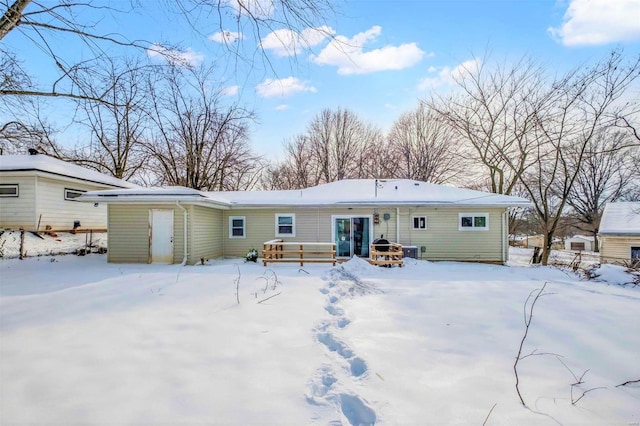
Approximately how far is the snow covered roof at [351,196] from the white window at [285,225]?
75cm

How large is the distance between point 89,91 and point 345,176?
21.9 meters

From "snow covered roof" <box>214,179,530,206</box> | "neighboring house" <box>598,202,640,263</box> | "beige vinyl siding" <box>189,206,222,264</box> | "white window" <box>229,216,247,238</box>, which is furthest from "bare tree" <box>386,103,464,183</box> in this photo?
"beige vinyl siding" <box>189,206,222,264</box>

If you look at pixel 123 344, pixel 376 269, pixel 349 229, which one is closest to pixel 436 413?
pixel 123 344

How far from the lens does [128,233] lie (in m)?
10.8

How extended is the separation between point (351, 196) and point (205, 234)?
6.27 metres

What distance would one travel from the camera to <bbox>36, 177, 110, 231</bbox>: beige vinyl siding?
504 inches

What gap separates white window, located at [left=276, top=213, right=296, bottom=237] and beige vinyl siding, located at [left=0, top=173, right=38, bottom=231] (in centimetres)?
1021

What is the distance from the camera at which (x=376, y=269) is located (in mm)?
9484

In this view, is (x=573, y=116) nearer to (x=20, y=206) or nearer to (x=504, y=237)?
(x=504, y=237)

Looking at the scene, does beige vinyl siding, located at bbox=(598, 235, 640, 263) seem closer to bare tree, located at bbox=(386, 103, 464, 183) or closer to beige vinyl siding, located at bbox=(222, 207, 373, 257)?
bare tree, located at bbox=(386, 103, 464, 183)

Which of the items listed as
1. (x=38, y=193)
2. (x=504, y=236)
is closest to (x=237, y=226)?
(x=38, y=193)

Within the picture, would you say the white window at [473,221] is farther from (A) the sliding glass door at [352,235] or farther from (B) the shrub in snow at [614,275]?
(B) the shrub in snow at [614,275]

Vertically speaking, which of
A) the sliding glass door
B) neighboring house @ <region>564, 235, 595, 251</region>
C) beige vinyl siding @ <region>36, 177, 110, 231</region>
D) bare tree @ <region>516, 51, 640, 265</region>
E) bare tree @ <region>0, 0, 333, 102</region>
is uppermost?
bare tree @ <region>516, 51, 640, 265</region>

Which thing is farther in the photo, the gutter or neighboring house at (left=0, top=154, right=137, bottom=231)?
neighboring house at (left=0, top=154, right=137, bottom=231)
